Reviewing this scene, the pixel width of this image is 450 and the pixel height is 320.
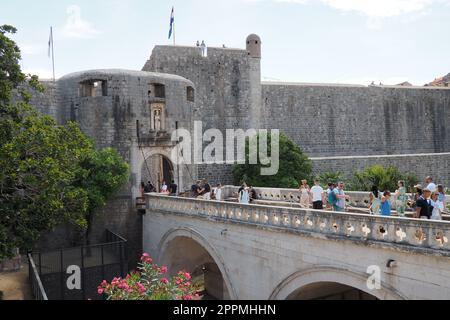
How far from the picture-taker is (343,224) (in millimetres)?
10492

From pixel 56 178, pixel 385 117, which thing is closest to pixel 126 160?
pixel 56 178

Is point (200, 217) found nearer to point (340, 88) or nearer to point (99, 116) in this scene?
point (99, 116)

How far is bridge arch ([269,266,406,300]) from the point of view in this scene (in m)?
9.60

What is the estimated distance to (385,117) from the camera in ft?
128

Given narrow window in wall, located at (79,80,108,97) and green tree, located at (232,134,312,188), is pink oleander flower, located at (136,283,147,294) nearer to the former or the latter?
narrow window in wall, located at (79,80,108,97)

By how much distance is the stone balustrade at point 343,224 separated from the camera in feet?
28.3

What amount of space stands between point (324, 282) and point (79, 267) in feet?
33.1

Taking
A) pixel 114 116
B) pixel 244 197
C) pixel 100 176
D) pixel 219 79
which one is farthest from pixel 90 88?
pixel 219 79

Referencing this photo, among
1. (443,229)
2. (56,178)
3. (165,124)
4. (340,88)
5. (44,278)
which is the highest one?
(340,88)

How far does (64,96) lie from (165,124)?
4.55 m

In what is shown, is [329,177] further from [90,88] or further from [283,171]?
[90,88]

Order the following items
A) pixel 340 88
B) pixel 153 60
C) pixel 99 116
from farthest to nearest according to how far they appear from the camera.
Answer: pixel 340 88 < pixel 153 60 < pixel 99 116

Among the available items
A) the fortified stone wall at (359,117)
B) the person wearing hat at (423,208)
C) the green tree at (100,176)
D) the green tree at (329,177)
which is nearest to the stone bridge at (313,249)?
the person wearing hat at (423,208)

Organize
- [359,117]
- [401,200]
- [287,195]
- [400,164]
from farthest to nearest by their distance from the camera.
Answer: [359,117], [400,164], [287,195], [401,200]
